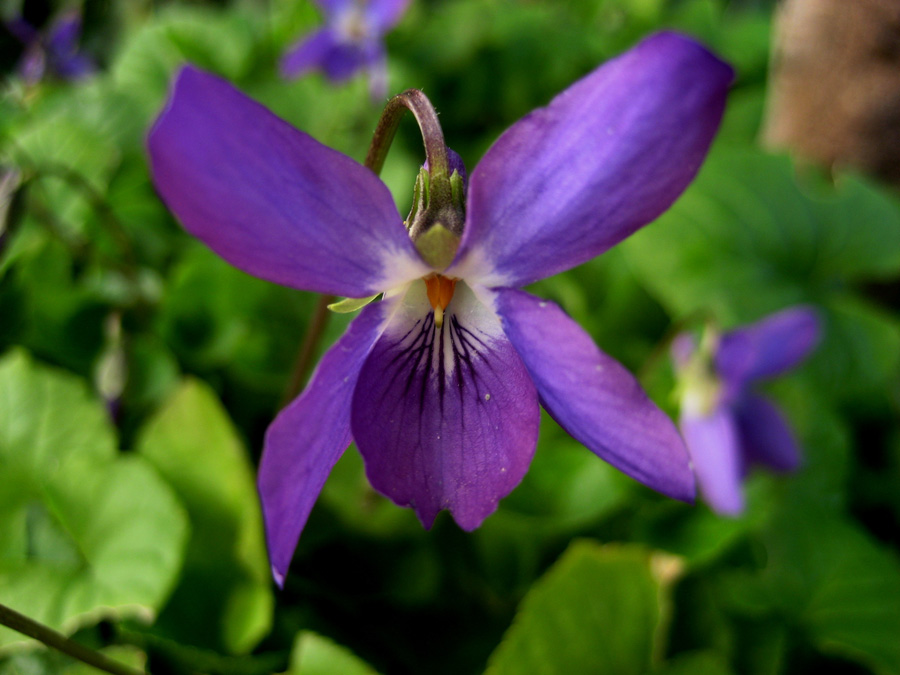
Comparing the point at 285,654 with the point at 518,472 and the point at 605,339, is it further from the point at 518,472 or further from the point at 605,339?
the point at 605,339

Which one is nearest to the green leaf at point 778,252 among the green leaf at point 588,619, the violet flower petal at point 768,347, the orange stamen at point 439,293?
the violet flower petal at point 768,347

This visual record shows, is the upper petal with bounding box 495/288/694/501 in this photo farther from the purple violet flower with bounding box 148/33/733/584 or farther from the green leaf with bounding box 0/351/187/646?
the green leaf with bounding box 0/351/187/646

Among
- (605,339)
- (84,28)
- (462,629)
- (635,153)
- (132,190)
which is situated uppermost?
(635,153)

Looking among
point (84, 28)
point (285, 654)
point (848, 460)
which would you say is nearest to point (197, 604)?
point (285, 654)

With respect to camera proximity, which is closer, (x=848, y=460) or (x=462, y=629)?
(x=462, y=629)

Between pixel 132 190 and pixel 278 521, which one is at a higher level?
pixel 278 521

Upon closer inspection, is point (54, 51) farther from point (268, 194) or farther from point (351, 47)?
point (268, 194)
